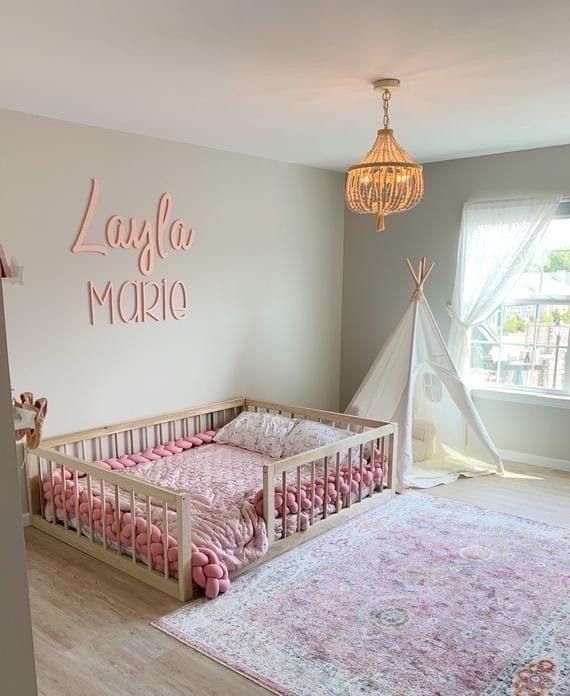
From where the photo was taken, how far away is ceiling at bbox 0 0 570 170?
194 cm

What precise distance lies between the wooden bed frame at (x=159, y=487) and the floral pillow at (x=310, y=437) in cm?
14

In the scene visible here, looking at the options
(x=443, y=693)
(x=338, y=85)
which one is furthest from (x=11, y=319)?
(x=443, y=693)

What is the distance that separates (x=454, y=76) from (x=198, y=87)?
114cm

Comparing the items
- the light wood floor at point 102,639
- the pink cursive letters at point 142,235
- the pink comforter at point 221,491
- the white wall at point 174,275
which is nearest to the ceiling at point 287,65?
the white wall at point 174,275

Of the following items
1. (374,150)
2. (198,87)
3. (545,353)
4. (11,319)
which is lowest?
(545,353)

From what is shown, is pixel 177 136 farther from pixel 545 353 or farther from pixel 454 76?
pixel 545 353

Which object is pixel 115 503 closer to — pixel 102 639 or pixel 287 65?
pixel 102 639

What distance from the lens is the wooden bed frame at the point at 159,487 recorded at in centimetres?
271

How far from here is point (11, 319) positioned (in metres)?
3.25

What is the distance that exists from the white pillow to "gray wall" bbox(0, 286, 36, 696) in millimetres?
3129

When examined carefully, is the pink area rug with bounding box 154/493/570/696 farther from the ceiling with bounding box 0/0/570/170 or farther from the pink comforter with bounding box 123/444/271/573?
the ceiling with bounding box 0/0/570/170

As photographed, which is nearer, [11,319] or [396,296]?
[11,319]

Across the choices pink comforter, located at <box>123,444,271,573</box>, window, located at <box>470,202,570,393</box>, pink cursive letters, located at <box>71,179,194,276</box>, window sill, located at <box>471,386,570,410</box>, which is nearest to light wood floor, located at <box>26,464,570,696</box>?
pink comforter, located at <box>123,444,271,573</box>

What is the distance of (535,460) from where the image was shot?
4586 mm
